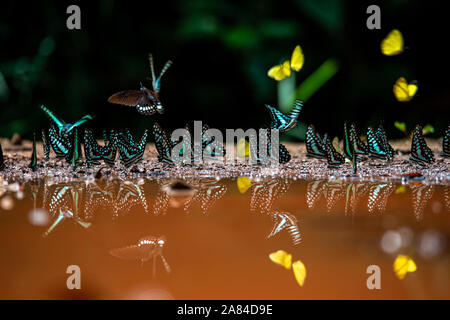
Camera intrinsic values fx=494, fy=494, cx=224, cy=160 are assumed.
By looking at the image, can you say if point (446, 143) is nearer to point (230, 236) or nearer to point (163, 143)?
point (163, 143)

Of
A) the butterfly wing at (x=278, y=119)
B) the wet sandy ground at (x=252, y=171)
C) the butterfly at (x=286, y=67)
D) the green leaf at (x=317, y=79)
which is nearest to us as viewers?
the wet sandy ground at (x=252, y=171)

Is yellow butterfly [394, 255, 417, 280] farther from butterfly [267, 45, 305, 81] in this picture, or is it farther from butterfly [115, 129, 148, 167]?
butterfly [267, 45, 305, 81]

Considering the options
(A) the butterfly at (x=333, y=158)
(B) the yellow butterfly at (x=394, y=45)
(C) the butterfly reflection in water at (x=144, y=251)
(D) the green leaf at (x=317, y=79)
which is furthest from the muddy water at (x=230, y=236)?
(D) the green leaf at (x=317, y=79)

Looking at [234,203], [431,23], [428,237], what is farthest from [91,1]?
[428,237]

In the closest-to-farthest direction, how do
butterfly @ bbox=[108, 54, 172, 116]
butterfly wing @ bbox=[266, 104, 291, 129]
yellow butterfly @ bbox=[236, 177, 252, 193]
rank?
yellow butterfly @ bbox=[236, 177, 252, 193]
butterfly wing @ bbox=[266, 104, 291, 129]
butterfly @ bbox=[108, 54, 172, 116]

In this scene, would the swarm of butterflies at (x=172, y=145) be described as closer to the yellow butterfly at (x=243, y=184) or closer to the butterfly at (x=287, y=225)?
the yellow butterfly at (x=243, y=184)

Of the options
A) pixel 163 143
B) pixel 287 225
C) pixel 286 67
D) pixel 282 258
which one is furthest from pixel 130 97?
pixel 282 258

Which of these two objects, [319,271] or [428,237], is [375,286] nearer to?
[319,271]

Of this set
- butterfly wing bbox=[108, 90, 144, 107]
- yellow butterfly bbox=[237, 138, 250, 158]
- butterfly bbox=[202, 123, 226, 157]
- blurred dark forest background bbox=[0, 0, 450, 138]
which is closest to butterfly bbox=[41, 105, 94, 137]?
butterfly wing bbox=[108, 90, 144, 107]
